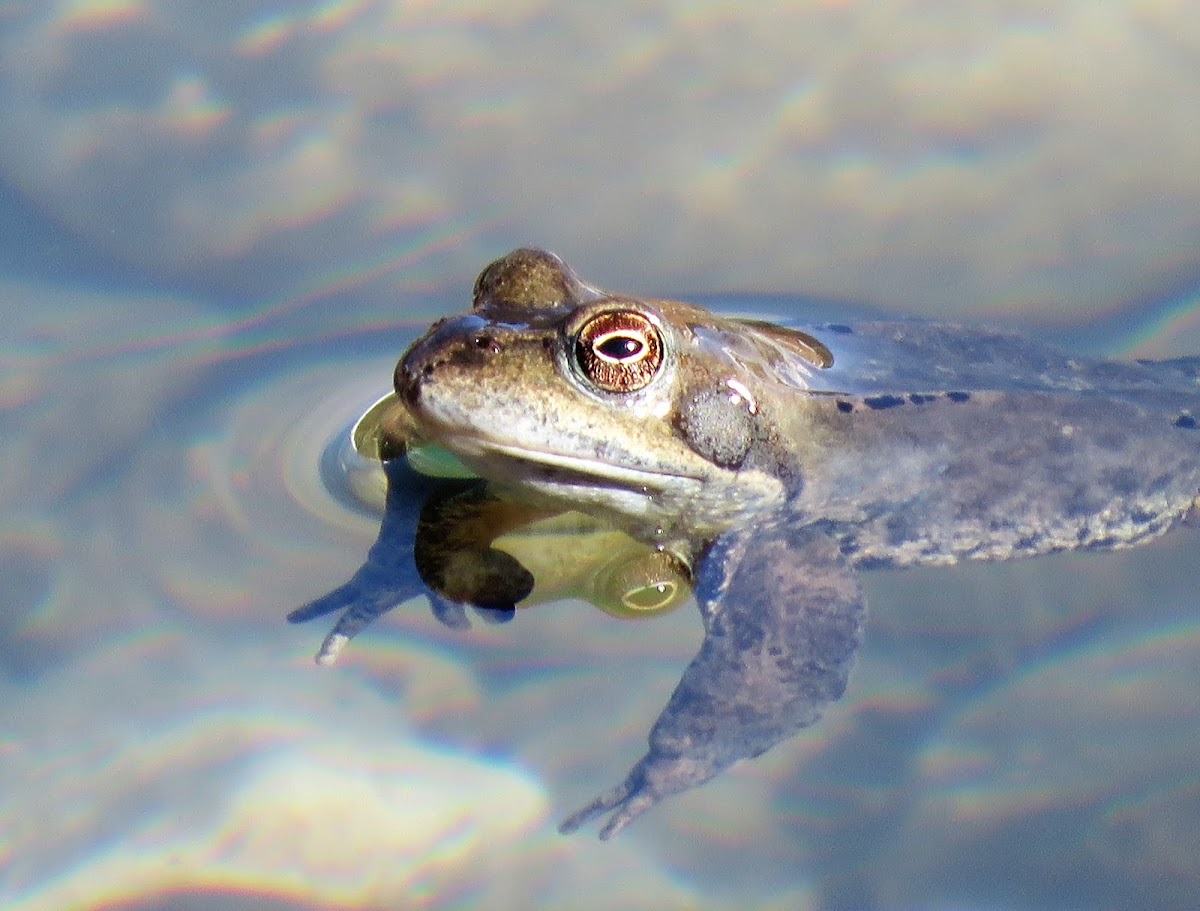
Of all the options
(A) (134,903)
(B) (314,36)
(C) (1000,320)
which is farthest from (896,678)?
→ (B) (314,36)

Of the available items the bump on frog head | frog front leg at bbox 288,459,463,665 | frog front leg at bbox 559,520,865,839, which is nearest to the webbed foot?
frog front leg at bbox 559,520,865,839

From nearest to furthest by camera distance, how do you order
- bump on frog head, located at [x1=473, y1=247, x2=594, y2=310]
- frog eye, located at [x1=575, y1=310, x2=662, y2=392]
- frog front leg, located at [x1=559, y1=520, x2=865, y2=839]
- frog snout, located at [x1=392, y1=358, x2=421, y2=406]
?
frog snout, located at [x1=392, y1=358, x2=421, y2=406], frog eye, located at [x1=575, y1=310, x2=662, y2=392], frog front leg, located at [x1=559, y1=520, x2=865, y2=839], bump on frog head, located at [x1=473, y1=247, x2=594, y2=310]

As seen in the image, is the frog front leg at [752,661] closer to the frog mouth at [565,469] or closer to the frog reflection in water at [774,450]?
the frog reflection in water at [774,450]

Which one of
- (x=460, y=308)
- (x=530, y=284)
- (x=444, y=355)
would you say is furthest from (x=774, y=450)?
(x=460, y=308)

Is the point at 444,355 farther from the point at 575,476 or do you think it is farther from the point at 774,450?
the point at 774,450

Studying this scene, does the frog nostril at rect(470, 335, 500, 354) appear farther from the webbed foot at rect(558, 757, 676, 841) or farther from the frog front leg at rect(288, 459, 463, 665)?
the webbed foot at rect(558, 757, 676, 841)

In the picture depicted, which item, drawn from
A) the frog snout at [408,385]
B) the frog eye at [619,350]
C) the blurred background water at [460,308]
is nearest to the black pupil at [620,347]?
the frog eye at [619,350]

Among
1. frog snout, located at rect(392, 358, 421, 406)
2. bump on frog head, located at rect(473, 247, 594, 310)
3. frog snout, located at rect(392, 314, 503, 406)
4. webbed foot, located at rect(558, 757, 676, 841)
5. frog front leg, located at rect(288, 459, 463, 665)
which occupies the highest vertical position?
bump on frog head, located at rect(473, 247, 594, 310)
